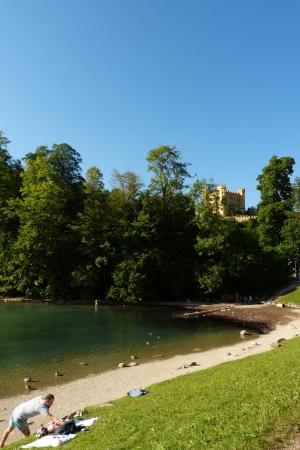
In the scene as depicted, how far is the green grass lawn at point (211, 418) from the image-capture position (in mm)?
6695

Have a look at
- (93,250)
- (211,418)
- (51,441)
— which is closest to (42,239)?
(93,250)

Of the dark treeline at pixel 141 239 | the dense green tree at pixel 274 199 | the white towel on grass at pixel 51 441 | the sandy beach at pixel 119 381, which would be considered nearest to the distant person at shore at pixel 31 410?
the white towel on grass at pixel 51 441

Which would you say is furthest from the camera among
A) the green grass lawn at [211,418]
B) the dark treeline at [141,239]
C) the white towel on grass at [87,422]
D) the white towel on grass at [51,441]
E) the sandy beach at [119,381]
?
the dark treeline at [141,239]

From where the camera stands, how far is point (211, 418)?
773 cm

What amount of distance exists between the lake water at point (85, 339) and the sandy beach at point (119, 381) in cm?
110

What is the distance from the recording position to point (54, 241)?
5291cm

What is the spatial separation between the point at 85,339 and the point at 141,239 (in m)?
27.9

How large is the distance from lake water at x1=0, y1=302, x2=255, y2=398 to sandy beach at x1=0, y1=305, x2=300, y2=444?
1102 millimetres

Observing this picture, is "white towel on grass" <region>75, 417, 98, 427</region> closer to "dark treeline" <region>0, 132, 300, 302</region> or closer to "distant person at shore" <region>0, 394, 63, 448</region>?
"distant person at shore" <region>0, 394, 63, 448</region>

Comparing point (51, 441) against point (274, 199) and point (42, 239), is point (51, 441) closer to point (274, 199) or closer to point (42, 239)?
point (42, 239)

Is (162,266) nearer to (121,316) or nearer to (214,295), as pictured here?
(214,295)

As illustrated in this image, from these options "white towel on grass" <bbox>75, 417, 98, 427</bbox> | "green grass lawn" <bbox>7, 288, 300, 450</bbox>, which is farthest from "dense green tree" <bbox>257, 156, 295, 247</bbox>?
"white towel on grass" <bbox>75, 417, 98, 427</bbox>

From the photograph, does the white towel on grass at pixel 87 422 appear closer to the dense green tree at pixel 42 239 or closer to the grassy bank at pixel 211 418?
the grassy bank at pixel 211 418

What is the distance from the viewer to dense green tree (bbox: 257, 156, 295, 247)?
55.2 m
